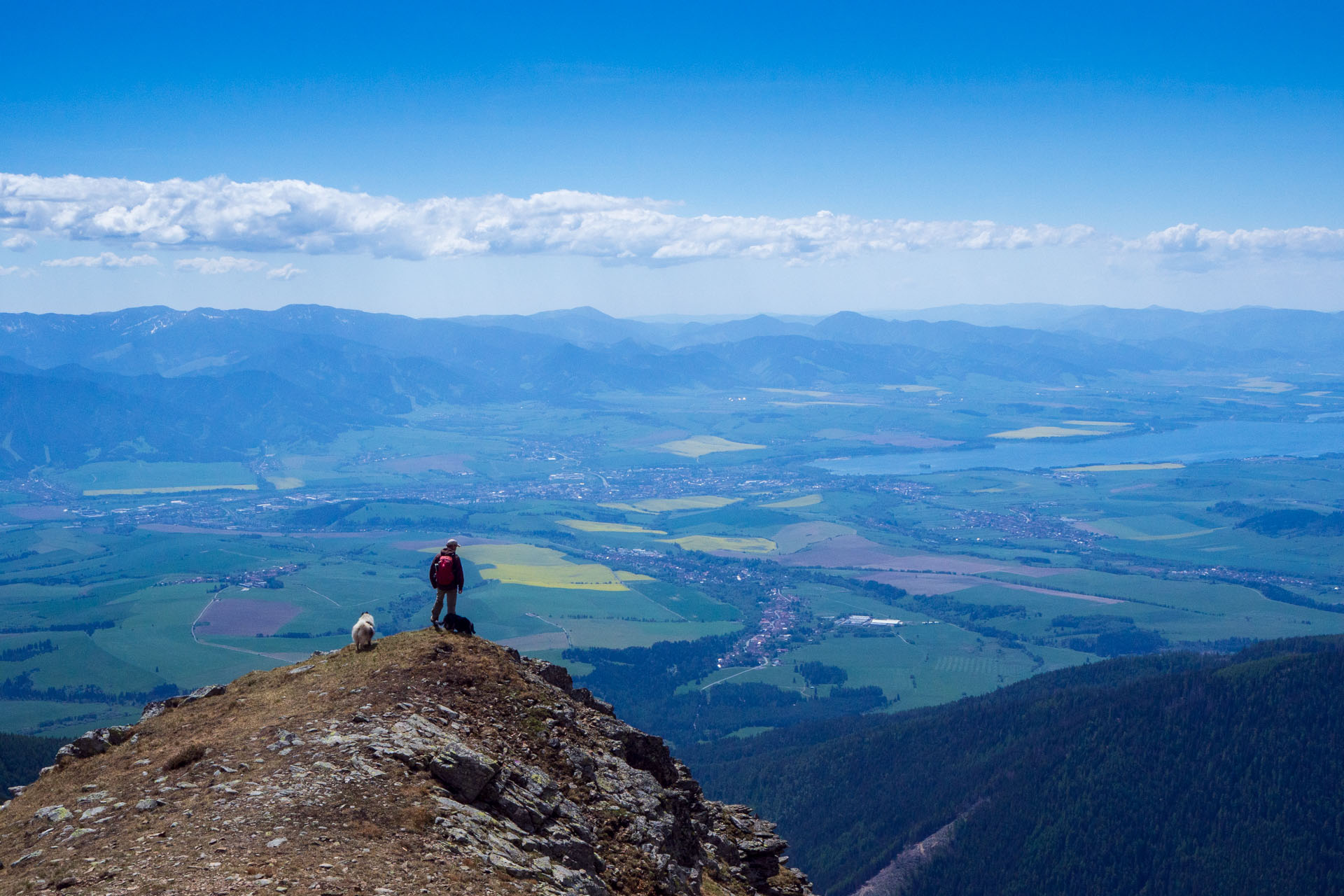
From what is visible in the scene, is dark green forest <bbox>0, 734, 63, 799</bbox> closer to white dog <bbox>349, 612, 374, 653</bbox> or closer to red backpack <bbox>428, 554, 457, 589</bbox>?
white dog <bbox>349, 612, 374, 653</bbox>

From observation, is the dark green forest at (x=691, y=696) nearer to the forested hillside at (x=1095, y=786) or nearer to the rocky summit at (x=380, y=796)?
the forested hillside at (x=1095, y=786)

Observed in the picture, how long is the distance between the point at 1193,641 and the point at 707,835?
168 metres

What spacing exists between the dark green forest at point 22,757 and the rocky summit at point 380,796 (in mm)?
44761

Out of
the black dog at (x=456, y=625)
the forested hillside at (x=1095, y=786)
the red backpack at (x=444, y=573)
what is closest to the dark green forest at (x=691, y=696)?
the forested hillside at (x=1095, y=786)

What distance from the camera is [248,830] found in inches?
746

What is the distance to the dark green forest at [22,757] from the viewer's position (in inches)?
2501

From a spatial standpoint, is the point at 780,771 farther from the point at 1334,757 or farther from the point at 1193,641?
the point at 1193,641

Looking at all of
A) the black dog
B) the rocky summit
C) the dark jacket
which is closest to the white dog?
the rocky summit

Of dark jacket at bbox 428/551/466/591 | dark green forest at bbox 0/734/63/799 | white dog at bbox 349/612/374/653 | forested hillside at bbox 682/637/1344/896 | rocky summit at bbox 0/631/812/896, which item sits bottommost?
forested hillside at bbox 682/637/1344/896

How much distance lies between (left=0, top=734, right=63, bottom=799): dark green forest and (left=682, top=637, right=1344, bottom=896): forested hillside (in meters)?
57.4

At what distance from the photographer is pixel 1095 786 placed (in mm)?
96312

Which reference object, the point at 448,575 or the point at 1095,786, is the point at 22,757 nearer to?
the point at 448,575

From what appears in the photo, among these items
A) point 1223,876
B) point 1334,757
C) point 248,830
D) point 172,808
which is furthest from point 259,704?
point 1334,757

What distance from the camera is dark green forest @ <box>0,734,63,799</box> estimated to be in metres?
63.5
